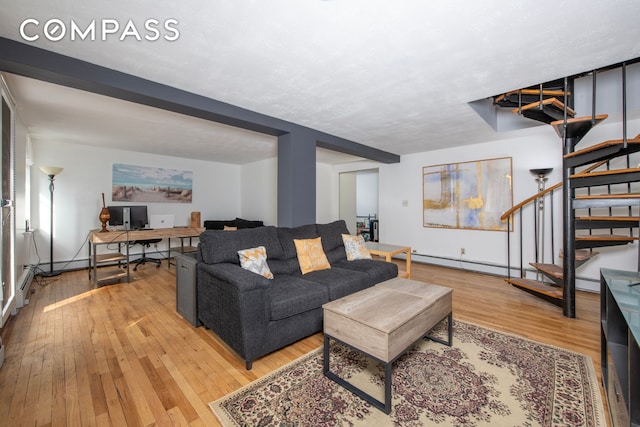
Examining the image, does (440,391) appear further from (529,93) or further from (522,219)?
(522,219)

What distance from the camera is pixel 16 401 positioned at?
1604 millimetres

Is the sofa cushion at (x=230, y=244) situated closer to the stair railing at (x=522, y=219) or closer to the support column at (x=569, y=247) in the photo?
the support column at (x=569, y=247)

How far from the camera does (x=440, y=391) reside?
1689 mm

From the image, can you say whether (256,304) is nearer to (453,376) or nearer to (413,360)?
(413,360)

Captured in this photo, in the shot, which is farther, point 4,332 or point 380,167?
point 380,167

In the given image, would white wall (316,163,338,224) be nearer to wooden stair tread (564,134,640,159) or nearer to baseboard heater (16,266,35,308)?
wooden stair tread (564,134,640,159)

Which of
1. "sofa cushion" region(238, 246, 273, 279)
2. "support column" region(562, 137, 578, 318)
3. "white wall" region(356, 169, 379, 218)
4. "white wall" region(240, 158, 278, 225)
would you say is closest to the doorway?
"white wall" region(356, 169, 379, 218)

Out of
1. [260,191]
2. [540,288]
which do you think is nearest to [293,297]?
[540,288]

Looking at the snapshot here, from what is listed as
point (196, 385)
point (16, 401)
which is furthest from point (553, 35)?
point (16, 401)

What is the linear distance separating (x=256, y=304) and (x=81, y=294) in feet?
10.5

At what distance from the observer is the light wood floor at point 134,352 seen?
61.2 inches

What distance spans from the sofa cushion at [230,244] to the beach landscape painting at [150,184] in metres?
4.00

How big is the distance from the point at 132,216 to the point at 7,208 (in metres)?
2.28

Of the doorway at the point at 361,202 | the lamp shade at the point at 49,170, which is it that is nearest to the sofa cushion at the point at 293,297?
the lamp shade at the point at 49,170
